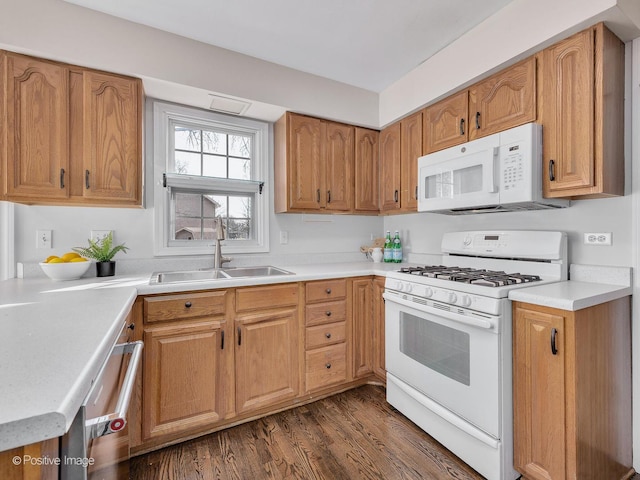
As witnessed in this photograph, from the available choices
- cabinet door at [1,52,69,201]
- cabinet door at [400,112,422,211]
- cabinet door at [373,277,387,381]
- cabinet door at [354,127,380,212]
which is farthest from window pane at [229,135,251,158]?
cabinet door at [373,277,387,381]

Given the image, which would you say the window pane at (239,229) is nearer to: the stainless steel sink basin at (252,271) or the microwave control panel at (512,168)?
the stainless steel sink basin at (252,271)

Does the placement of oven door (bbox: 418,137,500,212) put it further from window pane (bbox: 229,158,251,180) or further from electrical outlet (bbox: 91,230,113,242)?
electrical outlet (bbox: 91,230,113,242)

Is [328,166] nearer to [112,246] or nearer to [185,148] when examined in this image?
[185,148]

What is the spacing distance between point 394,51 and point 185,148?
5.66 feet

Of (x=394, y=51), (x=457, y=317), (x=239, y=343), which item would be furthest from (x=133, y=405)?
(x=394, y=51)

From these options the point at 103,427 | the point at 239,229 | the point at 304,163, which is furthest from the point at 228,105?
the point at 103,427

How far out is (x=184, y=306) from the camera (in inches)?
67.6

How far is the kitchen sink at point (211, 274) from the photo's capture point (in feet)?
6.61

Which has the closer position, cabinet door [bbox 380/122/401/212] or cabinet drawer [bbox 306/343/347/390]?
cabinet drawer [bbox 306/343/347/390]

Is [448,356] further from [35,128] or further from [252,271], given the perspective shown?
[35,128]

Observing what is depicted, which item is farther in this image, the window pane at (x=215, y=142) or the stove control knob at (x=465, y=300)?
the window pane at (x=215, y=142)

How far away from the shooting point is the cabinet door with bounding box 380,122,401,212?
104 inches

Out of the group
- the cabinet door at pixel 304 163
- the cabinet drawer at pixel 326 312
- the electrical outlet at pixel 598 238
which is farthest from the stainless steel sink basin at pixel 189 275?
the electrical outlet at pixel 598 238

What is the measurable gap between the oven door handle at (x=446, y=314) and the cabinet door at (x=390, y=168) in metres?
0.92
